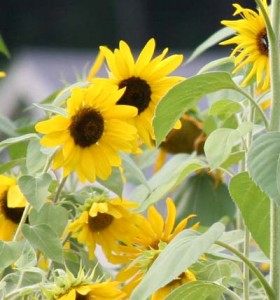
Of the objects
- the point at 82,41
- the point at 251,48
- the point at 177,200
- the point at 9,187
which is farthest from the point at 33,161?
the point at 82,41

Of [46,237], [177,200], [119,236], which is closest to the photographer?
[46,237]

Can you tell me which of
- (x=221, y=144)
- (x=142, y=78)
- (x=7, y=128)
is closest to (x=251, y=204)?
(x=221, y=144)

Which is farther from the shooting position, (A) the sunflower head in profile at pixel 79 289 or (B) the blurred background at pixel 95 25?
(B) the blurred background at pixel 95 25

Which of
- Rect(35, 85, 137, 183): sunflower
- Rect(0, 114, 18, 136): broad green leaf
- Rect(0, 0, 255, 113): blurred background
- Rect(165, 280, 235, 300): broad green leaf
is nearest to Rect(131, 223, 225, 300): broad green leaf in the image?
Rect(165, 280, 235, 300): broad green leaf

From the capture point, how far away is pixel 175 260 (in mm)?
766

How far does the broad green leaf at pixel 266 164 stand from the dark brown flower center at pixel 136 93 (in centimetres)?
19

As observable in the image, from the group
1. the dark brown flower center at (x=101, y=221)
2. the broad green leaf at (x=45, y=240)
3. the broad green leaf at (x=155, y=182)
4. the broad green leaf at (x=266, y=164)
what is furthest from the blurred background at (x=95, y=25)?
the broad green leaf at (x=266, y=164)

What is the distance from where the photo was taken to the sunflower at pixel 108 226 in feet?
3.06

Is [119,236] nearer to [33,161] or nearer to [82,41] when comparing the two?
[33,161]

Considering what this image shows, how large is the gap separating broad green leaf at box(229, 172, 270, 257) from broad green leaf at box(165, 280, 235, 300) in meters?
→ 0.05

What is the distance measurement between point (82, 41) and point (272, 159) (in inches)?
148

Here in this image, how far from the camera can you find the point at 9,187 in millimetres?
940

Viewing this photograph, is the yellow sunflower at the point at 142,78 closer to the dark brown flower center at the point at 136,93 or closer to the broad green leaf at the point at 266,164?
the dark brown flower center at the point at 136,93

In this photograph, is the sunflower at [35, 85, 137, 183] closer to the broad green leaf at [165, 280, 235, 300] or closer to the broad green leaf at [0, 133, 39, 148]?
the broad green leaf at [0, 133, 39, 148]
